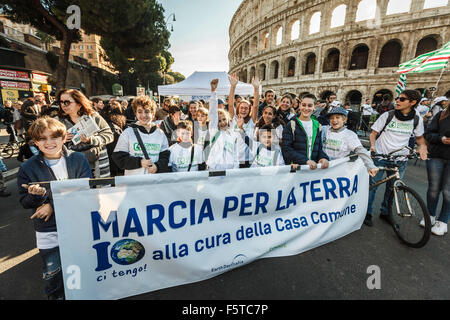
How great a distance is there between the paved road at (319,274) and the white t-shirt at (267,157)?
135cm

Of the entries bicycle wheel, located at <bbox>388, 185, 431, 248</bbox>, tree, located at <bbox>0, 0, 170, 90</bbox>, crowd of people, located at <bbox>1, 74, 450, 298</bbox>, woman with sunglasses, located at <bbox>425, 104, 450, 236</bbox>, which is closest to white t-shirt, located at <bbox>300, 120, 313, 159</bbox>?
crowd of people, located at <bbox>1, 74, 450, 298</bbox>

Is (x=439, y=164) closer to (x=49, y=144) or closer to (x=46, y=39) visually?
(x=49, y=144)

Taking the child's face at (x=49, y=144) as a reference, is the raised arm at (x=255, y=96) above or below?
above

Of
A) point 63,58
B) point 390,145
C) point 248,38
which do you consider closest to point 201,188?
point 390,145

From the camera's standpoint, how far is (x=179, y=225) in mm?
1937

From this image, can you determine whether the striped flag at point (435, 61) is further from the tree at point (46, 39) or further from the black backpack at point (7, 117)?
the tree at point (46, 39)

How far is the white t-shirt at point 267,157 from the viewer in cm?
330

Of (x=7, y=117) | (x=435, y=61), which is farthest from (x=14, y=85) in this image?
(x=435, y=61)

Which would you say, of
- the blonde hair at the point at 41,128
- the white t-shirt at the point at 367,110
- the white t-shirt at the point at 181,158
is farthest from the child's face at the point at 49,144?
the white t-shirt at the point at 367,110

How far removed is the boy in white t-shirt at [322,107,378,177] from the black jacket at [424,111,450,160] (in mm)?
1036

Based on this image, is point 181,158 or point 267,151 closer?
point 181,158

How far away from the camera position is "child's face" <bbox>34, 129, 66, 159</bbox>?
1.73 m

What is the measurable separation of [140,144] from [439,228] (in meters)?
4.61

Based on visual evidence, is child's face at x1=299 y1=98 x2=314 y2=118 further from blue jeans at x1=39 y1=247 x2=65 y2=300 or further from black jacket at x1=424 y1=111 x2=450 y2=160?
blue jeans at x1=39 y1=247 x2=65 y2=300
